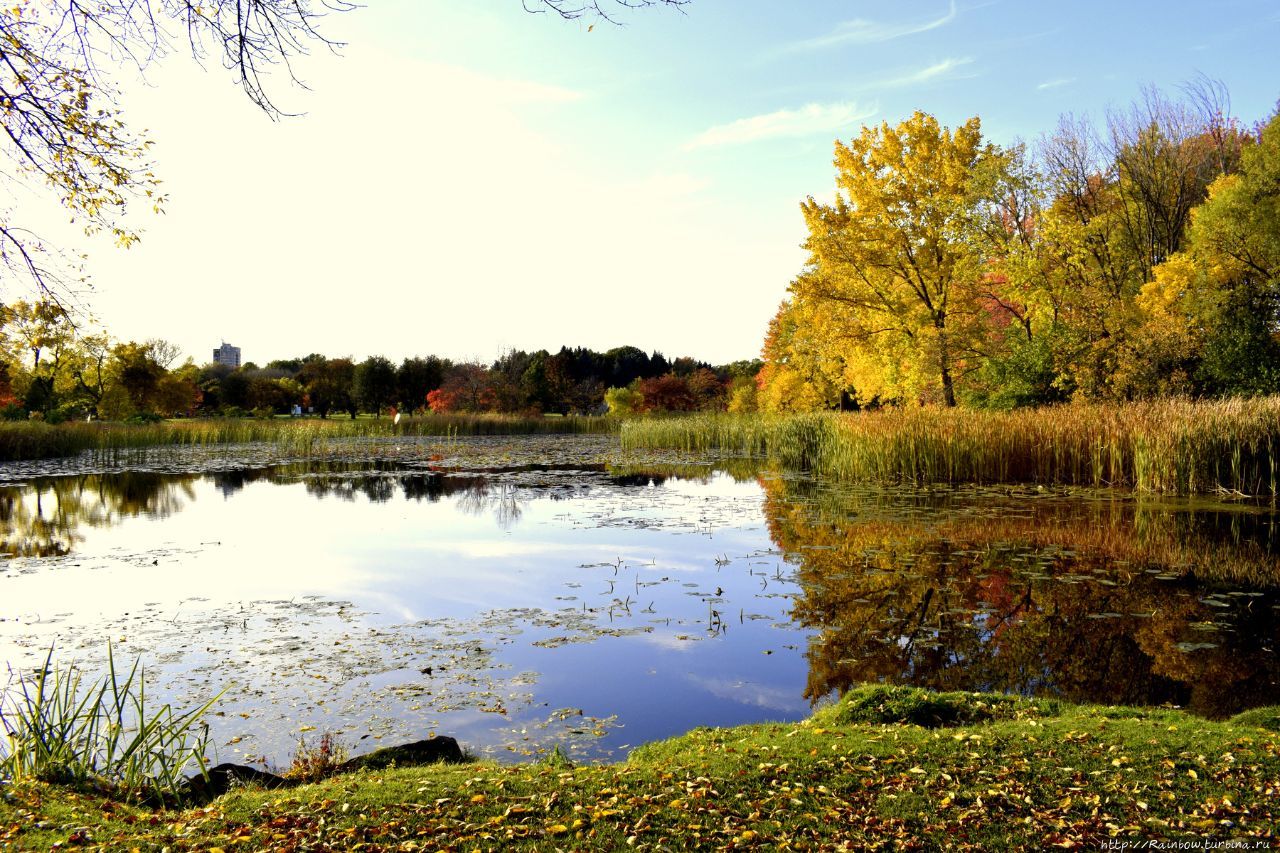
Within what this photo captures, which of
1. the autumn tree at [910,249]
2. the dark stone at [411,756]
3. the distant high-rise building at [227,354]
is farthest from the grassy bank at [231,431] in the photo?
the distant high-rise building at [227,354]

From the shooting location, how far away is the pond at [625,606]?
6.07 metres

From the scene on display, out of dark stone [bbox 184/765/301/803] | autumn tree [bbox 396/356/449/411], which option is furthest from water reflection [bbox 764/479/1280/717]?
autumn tree [bbox 396/356/449/411]

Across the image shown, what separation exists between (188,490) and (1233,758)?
2182 centimetres

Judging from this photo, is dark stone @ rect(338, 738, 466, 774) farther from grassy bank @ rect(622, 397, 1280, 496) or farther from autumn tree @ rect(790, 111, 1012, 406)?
autumn tree @ rect(790, 111, 1012, 406)

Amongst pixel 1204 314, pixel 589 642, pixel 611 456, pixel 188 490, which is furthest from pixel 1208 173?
pixel 188 490

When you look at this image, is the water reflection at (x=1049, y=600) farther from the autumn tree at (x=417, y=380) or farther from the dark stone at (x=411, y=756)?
the autumn tree at (x=417, y=380)

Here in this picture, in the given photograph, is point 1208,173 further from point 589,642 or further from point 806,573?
point 589,642

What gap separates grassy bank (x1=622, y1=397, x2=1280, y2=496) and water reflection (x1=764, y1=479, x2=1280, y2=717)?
5.61 ft

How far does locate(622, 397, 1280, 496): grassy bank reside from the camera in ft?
51.3

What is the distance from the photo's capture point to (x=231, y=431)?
37.4 meters

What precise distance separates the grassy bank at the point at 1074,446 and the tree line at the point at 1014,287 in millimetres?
4383

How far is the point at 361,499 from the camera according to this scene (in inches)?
724

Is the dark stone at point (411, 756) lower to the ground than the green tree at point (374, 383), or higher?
lower

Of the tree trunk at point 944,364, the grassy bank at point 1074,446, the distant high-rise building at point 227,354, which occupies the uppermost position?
the distant high-rise building at point 227,354
